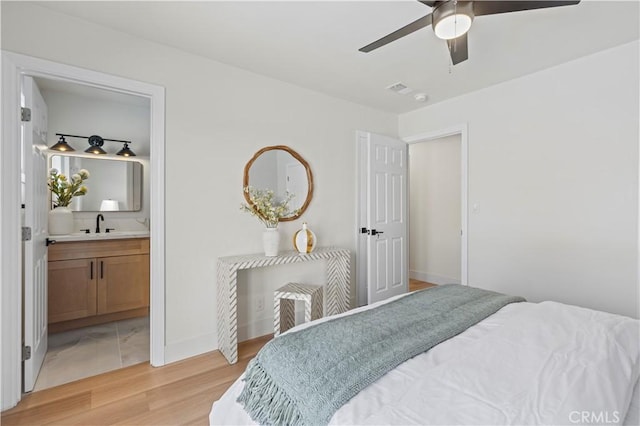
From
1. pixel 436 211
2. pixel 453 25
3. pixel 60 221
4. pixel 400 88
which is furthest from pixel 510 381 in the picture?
pixel 436 211

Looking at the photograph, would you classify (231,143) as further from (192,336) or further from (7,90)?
(192,336)

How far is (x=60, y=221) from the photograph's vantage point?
3049mm

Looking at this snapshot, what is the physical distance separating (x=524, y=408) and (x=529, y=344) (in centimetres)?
46

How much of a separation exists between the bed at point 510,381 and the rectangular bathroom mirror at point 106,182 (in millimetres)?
3116

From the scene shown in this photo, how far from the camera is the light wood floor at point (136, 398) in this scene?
69.0 inches

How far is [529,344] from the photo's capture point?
1244 mm

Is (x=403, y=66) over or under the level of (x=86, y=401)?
over

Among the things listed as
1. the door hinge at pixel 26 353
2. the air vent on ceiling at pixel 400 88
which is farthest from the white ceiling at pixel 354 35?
the door hinge at pixel 26 353

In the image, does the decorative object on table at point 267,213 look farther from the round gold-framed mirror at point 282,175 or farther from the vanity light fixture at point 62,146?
the vanity light fixture at point 62,146

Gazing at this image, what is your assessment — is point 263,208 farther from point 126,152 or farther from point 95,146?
point 95,146

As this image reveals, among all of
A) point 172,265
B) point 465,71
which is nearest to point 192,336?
point 172,265

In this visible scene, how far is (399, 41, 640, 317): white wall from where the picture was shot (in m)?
2.34

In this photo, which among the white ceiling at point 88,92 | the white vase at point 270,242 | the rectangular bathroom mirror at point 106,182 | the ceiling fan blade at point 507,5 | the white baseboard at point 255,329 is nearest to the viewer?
the ceiling fan blade at point 507,5

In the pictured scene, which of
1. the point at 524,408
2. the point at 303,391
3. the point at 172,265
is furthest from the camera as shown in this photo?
the point at 172,265
